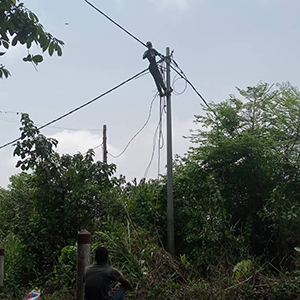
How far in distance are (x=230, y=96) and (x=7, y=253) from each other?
6603mm

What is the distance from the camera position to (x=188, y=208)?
29.6 ft

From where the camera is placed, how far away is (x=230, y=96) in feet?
33.2

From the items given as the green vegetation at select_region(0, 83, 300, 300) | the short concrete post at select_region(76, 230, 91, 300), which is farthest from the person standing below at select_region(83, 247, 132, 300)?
the green vegetation at select_region(0, 83, 300, 300)

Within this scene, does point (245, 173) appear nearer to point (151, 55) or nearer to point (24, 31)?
point (151, 55)

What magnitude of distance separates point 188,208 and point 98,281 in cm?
464

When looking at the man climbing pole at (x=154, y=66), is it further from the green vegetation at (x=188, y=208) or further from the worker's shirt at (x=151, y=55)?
the green vegetation at (x=188, y=208)

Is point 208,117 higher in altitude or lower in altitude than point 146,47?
lower

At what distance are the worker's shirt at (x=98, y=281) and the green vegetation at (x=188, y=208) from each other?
2223mm

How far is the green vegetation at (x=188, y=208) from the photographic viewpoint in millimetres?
7457

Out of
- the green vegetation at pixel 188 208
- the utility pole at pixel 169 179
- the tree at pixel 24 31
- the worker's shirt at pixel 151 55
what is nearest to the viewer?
the tree at pixel 24 31

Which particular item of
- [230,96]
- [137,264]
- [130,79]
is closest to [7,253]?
[137,264]

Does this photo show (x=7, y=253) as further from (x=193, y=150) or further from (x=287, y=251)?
(x=287, y=251)

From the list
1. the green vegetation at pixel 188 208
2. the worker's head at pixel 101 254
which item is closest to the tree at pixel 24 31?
the worker's head at pixel 101 254

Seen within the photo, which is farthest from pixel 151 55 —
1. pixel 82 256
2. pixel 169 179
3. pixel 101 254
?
pixel 101 254
